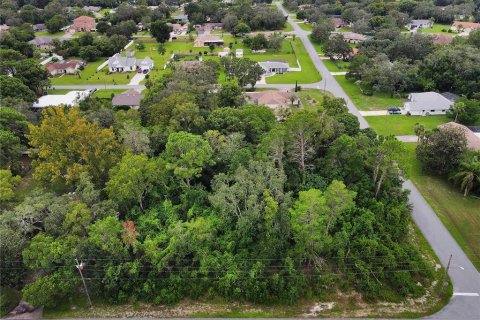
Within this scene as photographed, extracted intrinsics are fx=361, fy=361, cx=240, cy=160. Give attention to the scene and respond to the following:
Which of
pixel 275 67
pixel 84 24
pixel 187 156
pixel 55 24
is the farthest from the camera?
pixel 84 24

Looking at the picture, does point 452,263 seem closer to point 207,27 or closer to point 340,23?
point 207,27

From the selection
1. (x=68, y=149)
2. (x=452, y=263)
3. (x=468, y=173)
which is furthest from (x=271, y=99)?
(x=452, y=263)

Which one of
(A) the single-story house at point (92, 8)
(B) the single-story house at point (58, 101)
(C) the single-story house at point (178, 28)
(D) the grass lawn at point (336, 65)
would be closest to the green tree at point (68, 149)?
(B) the single-story house at point (58, 101)

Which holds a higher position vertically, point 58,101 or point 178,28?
point 178,28

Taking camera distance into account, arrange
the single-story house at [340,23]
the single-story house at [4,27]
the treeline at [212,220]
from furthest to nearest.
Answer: the single-story house at [340,23] → the single-story house at [4,27] → the treeline at [212,220]

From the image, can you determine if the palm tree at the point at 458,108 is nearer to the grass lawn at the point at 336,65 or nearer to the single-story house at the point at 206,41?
the grass lawn at the point at 336,65

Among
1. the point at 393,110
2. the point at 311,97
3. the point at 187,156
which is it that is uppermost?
the point at 187,156
